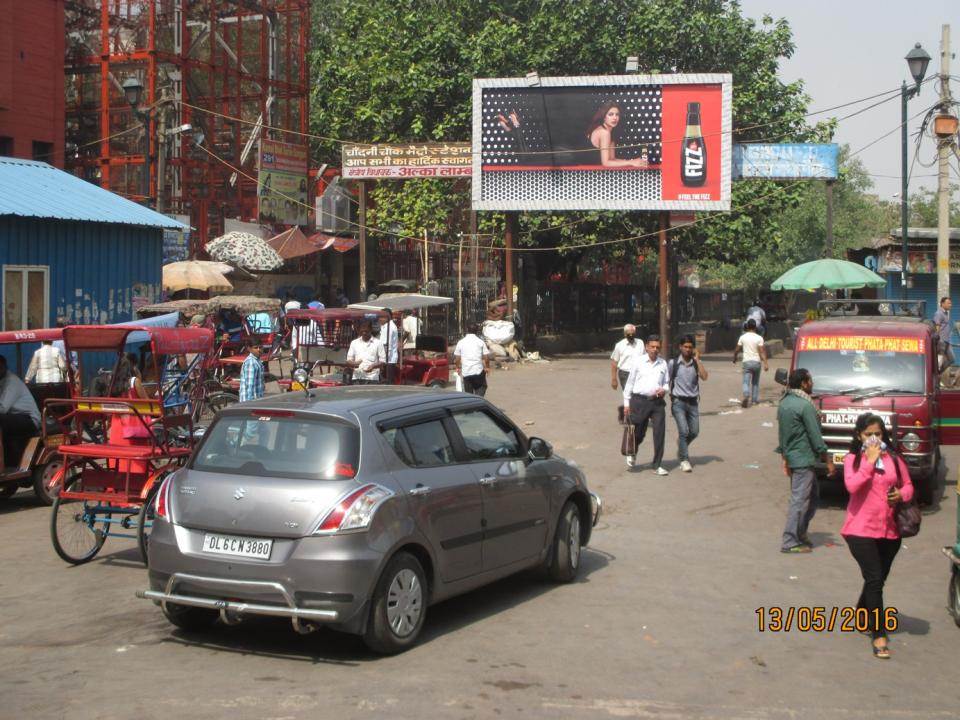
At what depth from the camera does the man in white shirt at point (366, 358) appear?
18703 millimetres

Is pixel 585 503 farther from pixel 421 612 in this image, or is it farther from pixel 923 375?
pixel 923 375

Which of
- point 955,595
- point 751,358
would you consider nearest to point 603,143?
point 751,358

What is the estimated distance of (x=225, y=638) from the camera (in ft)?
24.0

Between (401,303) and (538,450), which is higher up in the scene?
(401,303)

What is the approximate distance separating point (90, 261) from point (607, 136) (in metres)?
14.1

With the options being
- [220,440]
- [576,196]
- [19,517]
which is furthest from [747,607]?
[576,196]

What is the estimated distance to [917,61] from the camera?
2191cm

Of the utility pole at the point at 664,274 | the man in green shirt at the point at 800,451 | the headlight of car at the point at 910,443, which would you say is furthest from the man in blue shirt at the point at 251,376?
the utility pole at the point at 664,274

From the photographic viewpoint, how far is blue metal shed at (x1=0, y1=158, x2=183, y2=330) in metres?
18.1

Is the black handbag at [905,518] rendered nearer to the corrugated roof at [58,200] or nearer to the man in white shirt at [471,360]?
the man in white shirt at [471,360]

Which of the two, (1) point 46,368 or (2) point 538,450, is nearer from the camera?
(2) point 538,450

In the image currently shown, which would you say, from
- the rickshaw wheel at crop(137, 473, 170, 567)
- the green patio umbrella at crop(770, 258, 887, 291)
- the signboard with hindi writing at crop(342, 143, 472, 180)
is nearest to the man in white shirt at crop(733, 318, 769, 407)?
the green patio umbrella at crop(770, 258, 887, 291)

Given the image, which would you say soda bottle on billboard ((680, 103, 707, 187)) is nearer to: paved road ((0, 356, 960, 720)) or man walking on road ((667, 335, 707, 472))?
man walking on road ((667, 335, 707, 472))
